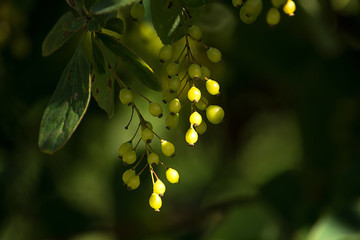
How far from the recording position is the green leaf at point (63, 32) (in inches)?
30.2

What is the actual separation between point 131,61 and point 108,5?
16 cm

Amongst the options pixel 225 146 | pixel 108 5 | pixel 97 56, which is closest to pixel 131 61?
pixel 97 56

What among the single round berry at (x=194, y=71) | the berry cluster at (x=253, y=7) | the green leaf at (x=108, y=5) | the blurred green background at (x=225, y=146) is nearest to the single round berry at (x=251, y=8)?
the berry cluster at (x=253, y=7)

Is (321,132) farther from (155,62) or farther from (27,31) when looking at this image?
(27,31)

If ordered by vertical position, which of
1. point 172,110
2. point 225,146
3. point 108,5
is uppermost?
point 108,5

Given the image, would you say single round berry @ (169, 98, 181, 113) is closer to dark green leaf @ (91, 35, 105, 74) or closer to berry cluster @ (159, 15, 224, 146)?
berry cluster @ (159, 15, 224, 146)

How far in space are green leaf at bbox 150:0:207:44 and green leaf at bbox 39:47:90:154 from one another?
0.13 metres

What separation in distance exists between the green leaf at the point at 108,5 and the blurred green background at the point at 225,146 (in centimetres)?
62

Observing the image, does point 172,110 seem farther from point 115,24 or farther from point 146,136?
point 115,24

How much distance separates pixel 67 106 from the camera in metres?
0.76

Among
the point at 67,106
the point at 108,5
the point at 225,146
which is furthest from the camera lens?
the point at 225,146

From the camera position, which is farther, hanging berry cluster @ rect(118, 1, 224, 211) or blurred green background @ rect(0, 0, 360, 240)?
blurred green background @ rect(0, 0, 360, 240)

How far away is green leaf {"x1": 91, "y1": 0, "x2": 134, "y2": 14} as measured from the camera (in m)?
0.65

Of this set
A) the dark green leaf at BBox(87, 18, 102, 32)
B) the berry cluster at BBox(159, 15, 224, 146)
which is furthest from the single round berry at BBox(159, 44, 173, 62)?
the dark green leaf at BBox(87, 18, 102, 32)
